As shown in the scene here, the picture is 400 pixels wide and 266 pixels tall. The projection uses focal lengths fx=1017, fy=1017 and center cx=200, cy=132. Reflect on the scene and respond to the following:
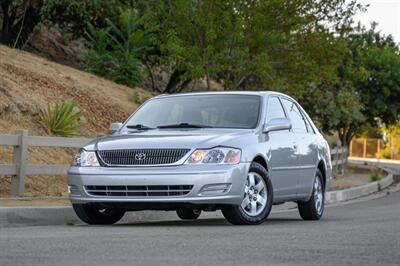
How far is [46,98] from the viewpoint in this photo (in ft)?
72.3

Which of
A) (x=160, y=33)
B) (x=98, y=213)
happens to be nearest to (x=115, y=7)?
(x=160, y=33)

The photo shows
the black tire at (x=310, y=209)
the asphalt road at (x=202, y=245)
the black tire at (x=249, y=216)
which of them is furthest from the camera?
the black tire at (x=310, y=209)

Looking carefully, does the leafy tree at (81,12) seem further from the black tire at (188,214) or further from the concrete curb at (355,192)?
the black tire at (188,214)

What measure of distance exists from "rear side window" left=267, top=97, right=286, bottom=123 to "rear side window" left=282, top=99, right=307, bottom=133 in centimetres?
20

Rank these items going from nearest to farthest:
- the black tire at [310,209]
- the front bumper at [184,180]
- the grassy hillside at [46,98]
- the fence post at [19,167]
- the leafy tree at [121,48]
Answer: the front bumper at [184,180], the black tire at [310,209], the fence post at [19,167], the grassy hillside at [46,98], the leafy tree at [121,48]

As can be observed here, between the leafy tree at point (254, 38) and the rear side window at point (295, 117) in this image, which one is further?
the leafy tree at point (254, 38)

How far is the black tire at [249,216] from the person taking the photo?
11391 millimetres

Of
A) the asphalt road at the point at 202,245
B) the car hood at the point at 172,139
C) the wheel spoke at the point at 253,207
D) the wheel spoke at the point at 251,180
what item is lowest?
the asphalt road at the point at 202,245

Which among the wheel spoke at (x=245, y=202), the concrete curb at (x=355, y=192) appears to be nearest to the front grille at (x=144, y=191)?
the wheel spoke at (x=245, y=202)

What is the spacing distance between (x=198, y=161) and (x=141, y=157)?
2.11 feet

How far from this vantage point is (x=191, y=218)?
13914 millimetres

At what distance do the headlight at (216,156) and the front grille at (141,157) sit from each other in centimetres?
11

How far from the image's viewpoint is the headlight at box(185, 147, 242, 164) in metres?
11.1

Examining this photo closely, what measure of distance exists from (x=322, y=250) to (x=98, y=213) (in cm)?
439
